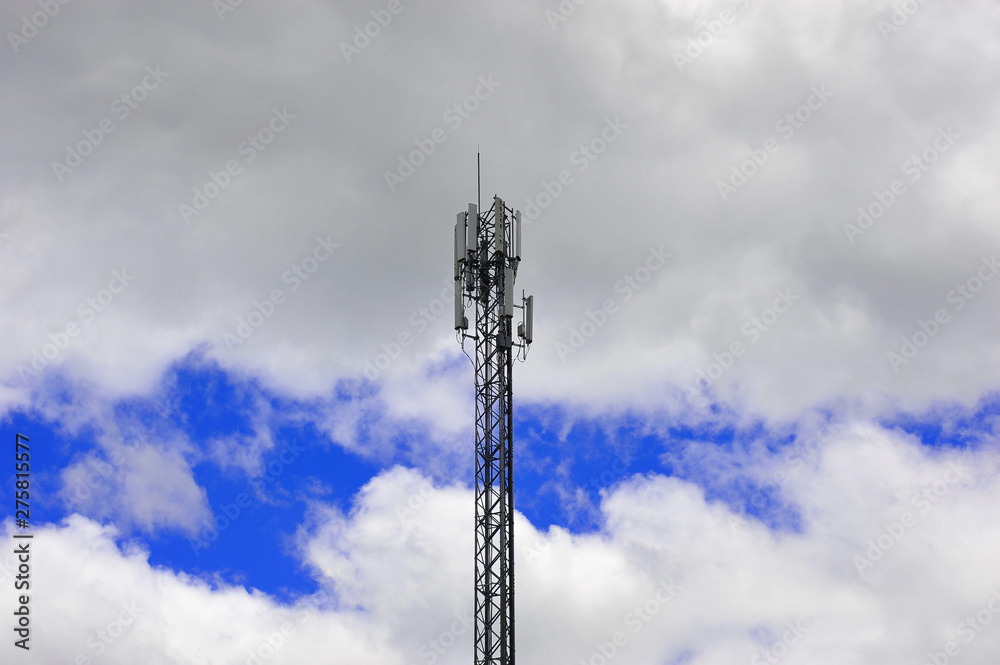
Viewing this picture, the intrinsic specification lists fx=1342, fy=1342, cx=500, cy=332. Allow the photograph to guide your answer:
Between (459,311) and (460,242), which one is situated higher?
(460,242)

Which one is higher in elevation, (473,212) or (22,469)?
(473,212)

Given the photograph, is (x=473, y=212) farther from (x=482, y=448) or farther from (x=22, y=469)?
(x=22, y=469)

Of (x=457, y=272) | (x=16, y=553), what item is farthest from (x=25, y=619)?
(x=457, y=272)

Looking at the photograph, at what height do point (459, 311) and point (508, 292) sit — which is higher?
point (508, 292)

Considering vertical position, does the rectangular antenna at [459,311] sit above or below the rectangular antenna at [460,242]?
below

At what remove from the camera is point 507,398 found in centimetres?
6912

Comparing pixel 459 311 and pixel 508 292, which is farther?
pixel 459 311

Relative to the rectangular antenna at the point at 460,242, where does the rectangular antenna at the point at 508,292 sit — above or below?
below

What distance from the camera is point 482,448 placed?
225 feet

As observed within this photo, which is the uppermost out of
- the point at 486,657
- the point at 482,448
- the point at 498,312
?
the point at 498,312

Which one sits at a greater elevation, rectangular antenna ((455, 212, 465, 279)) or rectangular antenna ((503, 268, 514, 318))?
rectangular antenna ((455, 212, 465, 279))

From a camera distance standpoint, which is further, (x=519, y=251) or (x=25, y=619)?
(x=519, y=251)

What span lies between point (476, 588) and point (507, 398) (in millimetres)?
9741

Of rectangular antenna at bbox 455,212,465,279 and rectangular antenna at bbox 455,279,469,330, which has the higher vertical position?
rectangular antenna at bbox 455,212,465,279
